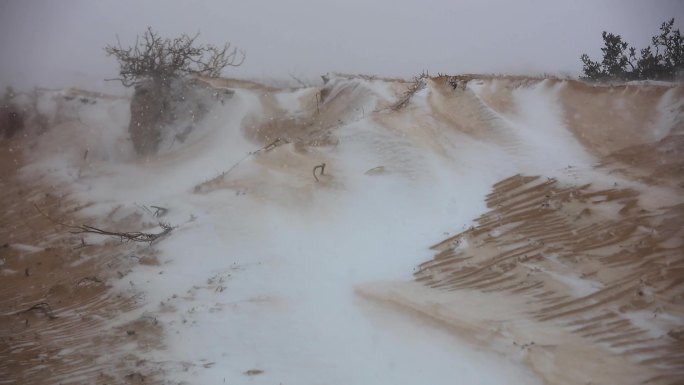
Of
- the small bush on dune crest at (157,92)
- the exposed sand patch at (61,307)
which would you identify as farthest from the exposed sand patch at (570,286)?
the small bush on dune crest at (157,92)

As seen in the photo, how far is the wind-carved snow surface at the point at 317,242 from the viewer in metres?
4.56

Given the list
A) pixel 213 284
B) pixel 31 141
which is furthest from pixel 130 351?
pixel 31 141

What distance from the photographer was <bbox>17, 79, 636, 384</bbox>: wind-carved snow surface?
180 inches

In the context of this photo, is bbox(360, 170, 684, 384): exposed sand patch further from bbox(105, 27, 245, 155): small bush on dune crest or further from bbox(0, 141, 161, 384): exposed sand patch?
bbox(105, 27, 245, 155): small bush on dune crest

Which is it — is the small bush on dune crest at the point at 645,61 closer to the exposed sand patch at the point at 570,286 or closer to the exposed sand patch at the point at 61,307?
the exposed sand patch at the point at 570,286

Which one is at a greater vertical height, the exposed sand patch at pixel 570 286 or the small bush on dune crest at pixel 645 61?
the small bush on dune crest at pixel 645 61

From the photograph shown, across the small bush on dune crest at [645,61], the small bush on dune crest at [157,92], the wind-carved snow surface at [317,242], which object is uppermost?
the small bush on dune crest at [645,61]

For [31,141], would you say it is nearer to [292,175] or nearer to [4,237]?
[4,237]

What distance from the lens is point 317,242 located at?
650cm

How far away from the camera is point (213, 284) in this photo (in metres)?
5.78

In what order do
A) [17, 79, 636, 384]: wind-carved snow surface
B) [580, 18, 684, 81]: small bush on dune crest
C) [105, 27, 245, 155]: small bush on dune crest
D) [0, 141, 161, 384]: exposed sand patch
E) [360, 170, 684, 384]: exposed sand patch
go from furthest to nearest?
[580, 18, 684, 81]: small bush on dune crest
[105, 27, 245, 155]: small bush on dune crest
[0, 141, 161, 384]: exposed sand patch
[17, 79, 636, 384]: wind-carved snow surface
[360, 170, 684, 384]: exposed sand patch

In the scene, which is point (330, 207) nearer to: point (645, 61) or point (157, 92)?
point (157, 92)

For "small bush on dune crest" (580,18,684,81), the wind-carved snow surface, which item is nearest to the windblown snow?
the wind-carved snow surface

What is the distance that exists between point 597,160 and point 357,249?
3.87m
